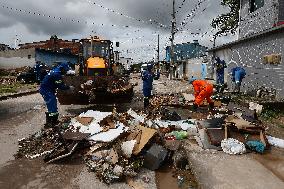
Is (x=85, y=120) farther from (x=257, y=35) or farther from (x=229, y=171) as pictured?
(x=257, y=35)

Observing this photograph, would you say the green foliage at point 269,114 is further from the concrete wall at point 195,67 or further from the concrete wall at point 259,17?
the concrete wall at point 195,67

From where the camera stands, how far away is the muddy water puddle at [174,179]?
16.4 feet

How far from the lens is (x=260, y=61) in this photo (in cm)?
1445

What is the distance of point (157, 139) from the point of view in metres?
6.57

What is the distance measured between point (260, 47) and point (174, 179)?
37.1ft

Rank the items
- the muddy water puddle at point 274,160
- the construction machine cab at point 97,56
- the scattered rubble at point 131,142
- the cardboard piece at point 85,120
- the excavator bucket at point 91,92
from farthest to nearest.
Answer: the construction machine cab at point 97,56 → the excavator bucket at point 91,92 → the cardboard piece at point 85,120 → the scattered rubble at point 131,142 → the muddy water puddle at point 274,160

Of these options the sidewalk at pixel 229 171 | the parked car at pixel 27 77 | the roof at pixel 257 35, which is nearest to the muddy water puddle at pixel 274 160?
the sidewalk at pixel 229 171

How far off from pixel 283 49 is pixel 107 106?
7.66 meters

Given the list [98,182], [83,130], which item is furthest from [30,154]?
[98,182]

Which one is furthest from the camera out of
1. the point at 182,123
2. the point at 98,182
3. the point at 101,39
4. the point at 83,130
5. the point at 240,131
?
the point at 101,39

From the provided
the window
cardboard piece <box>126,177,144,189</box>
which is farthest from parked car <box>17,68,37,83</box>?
cardboard piece <box>126,177,144,189</box>

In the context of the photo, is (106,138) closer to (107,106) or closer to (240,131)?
(240,131)

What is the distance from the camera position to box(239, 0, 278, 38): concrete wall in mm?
15642

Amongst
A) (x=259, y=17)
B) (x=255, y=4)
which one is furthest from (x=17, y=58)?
(x=259, y=17)
